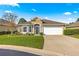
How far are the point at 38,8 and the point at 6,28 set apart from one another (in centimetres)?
113

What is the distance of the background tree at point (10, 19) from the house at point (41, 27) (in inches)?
7.5

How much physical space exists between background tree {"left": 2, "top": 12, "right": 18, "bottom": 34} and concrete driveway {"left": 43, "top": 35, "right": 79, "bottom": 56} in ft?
3.30

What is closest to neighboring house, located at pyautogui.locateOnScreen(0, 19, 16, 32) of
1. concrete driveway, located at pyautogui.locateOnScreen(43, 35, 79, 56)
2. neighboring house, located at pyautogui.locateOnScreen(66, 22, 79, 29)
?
concrete driveway, located at pyautogui.locateOnScreen(43, 35, 79, 56)

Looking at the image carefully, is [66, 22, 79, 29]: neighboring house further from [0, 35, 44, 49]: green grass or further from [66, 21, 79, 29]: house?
[0, 35, 44, 49]: green grass

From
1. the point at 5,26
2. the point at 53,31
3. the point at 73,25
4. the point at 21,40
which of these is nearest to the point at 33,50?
the point at 21,40

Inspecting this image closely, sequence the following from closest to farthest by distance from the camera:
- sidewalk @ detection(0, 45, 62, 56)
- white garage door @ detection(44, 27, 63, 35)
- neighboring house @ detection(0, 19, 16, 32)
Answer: sidewalk @ detection(0, 45, 62, 56)
neighboring house @ detection(0, 19, 16, 32)
white garage door @ detection(44, 27, 63, 35)

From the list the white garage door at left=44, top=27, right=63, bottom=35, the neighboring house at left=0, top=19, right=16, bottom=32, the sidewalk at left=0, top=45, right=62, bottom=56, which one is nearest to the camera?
the sidewalk at left=0, top=45, right=62, bottom=56

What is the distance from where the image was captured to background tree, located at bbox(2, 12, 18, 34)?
19000mm

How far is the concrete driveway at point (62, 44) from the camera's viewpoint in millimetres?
19000

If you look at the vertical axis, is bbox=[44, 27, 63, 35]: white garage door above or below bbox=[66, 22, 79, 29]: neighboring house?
below

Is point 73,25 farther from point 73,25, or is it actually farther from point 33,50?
point 33,50

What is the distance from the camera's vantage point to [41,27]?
63.1 ft

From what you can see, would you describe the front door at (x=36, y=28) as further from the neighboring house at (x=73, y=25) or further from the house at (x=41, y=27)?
the neighboring house at (x=73, y=25)

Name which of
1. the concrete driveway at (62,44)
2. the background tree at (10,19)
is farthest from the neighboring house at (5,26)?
the concrete driveway at (62,44)
